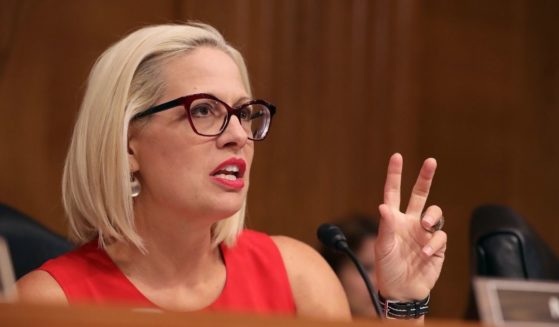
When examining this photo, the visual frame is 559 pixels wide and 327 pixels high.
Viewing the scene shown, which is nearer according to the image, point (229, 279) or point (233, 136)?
point (233, 136)

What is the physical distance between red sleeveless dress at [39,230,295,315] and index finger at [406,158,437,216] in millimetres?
376

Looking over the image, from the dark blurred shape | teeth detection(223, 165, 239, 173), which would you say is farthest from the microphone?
the dark blurred shape

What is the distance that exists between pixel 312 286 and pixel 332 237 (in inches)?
7.4

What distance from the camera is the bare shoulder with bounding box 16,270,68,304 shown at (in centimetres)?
210

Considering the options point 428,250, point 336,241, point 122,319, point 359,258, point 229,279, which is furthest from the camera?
point 359,258

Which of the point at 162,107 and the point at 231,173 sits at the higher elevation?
the point at 162,107

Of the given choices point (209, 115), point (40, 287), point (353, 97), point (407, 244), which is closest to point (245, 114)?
point (209, 115)

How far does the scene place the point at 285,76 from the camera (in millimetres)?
3828

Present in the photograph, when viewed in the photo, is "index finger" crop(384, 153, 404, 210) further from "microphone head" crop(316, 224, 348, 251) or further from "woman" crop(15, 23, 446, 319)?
"microphone head" crop(316, 224, 348, 251)

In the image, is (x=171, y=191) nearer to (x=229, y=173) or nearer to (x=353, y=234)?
(x=229, y=173)

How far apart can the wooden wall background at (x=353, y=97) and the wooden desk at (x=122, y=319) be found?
6.82 feet

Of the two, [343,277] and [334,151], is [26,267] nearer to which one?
[343,277]

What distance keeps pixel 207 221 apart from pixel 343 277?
1.30 meters

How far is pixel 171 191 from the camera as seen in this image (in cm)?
215
